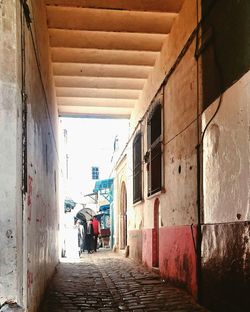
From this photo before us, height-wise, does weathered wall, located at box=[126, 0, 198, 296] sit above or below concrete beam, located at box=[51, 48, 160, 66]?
below

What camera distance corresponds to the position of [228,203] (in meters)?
4.89

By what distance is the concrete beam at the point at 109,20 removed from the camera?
25.3ft

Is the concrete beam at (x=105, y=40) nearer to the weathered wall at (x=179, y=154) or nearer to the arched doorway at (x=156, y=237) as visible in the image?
the weathered wall at (x=179, y=154)

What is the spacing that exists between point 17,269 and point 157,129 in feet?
22.5

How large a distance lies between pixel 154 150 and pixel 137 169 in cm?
264

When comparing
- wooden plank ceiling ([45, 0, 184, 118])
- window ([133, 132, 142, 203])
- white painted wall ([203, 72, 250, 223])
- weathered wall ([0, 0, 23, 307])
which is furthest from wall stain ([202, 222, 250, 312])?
window ([133, 132, 142, 203])

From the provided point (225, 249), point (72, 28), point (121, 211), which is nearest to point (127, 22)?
point (72, 28)

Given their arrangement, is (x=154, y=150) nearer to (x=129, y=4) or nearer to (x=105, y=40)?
(x=105, y=40)

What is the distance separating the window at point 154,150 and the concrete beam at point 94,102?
8.85ft

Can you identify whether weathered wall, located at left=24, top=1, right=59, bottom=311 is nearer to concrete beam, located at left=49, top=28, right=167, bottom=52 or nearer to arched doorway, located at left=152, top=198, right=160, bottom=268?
concrete beam, located at left=49, top=28, right=167, bottom=52

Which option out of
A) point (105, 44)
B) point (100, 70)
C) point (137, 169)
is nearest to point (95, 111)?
point (137, 169)

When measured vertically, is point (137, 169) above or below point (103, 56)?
below

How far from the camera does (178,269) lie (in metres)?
7.04

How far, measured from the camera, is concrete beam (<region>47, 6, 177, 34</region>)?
7707 millimetres
